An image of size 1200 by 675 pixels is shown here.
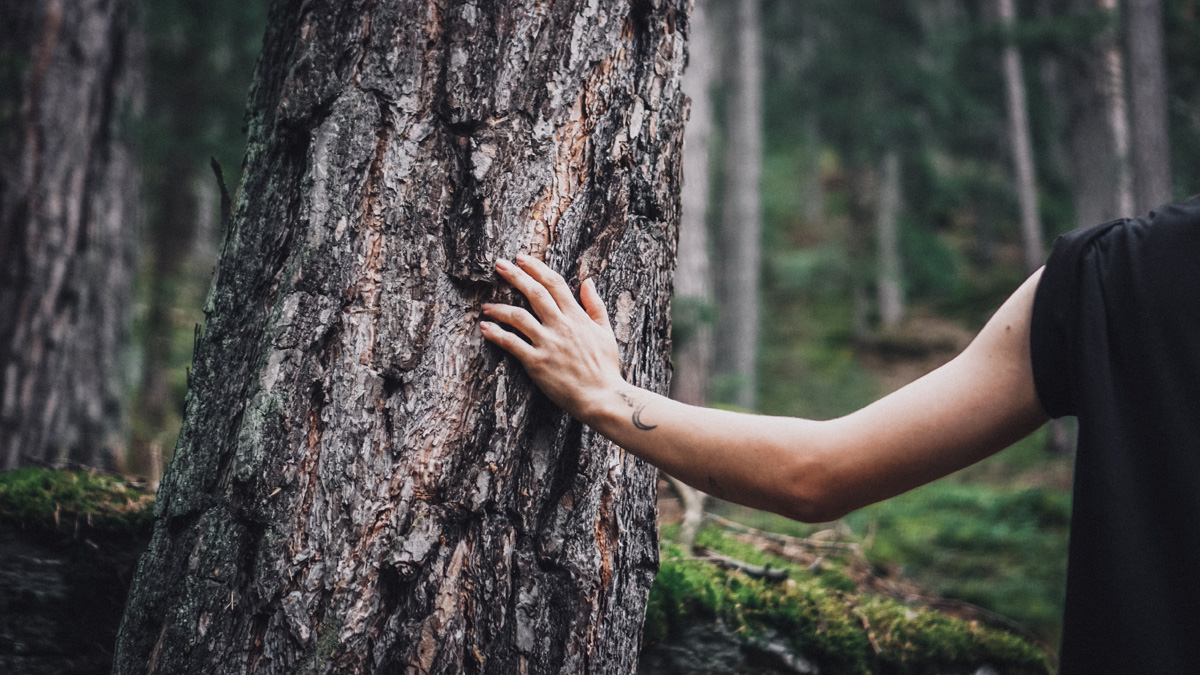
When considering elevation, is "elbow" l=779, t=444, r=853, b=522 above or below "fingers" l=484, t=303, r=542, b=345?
below

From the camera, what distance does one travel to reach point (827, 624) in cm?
247

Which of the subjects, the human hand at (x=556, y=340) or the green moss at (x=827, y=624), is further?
the green moss at (x=827, y=624)

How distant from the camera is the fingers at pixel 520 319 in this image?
163 cm

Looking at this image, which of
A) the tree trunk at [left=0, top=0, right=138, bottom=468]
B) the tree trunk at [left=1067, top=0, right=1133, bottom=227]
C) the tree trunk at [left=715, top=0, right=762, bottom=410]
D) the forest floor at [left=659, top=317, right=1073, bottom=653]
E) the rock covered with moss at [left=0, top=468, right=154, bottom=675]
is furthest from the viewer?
the tree trunk at [left=715, top=0, right=762, bottom=410]

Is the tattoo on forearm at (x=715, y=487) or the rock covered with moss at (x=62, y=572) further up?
the tattoo on forearm at (x=715, y=487)

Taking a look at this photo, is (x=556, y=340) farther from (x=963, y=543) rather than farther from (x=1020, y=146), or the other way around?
(x=1020, y=146)

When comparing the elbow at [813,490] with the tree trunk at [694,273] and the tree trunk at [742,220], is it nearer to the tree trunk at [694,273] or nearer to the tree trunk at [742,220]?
the tree trunk at [694,273]

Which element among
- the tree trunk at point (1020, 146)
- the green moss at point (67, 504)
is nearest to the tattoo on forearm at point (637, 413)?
the green moss at point (67, 504)

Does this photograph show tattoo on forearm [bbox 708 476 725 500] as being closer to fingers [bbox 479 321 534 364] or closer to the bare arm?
the bare arm

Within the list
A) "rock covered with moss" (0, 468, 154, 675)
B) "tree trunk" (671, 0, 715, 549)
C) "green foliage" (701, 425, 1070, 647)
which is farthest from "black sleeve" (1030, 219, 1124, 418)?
"tree trunk" (671, 0, 715, 549)

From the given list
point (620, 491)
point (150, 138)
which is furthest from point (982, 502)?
point (150, 138)

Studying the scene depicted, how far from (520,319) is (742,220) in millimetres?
13649

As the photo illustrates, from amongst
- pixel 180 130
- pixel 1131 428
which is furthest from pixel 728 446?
pixel 180 130

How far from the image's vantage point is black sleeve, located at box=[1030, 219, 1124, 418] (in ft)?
4.02
